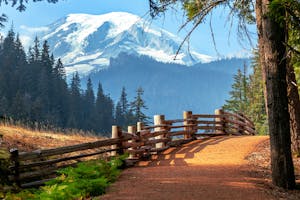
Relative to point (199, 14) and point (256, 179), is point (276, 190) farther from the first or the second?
point (199, 14)

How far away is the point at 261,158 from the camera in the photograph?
494 inches

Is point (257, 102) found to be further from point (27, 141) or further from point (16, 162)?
point (16, 162)

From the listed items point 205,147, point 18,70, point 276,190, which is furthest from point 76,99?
point 276,190

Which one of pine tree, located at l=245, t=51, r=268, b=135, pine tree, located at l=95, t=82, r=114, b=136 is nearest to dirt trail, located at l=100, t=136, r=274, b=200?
pine tree, located at l=245, t=51, r=268, b=135

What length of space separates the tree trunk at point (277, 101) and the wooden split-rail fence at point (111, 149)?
516cm

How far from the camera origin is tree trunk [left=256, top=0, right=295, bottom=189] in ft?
27.9

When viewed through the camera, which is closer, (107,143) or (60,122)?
(107,143)

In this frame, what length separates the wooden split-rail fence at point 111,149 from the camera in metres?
9.70

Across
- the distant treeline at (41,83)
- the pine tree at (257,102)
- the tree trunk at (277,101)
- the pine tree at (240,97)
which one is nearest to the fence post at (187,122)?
the tree trunk at (277,101)

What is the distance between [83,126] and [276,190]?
90961mm

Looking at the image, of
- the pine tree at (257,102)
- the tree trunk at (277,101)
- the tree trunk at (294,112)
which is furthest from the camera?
the pine tree at (257,102)

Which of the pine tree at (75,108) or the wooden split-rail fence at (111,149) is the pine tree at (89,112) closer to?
the pine tree at (75,108)

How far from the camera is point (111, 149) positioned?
41.2 feet

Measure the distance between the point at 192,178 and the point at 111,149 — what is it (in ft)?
13.4
